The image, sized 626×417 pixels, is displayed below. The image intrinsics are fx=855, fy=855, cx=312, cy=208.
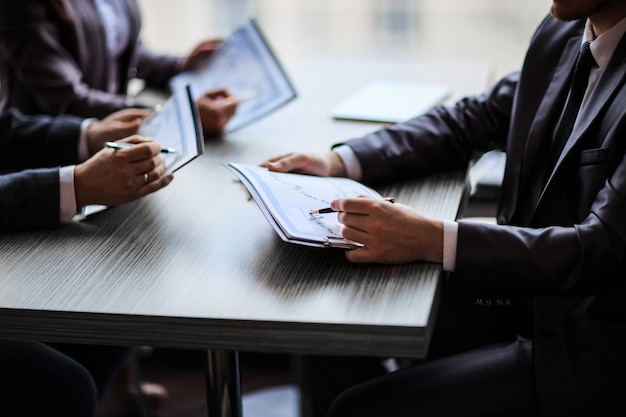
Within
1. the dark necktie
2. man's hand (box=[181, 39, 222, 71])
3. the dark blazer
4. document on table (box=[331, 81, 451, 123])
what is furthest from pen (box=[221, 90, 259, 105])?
the dark necktie

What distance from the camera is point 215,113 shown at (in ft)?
5.78

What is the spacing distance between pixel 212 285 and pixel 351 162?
1.54 feet

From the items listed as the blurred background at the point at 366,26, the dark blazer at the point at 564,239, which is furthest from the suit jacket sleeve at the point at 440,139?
the blurred background at the point at 366,26

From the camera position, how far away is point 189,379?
234 centimetres

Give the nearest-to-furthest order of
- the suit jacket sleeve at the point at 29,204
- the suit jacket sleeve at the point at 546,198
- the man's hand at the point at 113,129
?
1. the suit jacket sleeve at the point at 546,198
2. the suit jacket sleeve at the point at 29,204
3. the man's hand at the point at 113,129

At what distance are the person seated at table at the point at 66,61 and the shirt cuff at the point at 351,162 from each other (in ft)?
1.18

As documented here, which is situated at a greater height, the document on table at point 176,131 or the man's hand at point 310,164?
the document on table at point 176,131

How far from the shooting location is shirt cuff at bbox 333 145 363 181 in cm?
150

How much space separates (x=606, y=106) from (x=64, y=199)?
0.82m

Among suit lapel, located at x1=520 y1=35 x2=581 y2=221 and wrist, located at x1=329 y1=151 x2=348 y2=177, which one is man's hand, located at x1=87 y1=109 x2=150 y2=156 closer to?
wrist, located at x1=329 y1=151 x2=348 y2=177

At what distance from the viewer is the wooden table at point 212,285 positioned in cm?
103

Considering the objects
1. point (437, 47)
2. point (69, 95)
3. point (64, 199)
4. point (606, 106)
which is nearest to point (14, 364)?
point (64, 199)

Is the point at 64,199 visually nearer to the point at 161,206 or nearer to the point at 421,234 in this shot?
the point at 161,206

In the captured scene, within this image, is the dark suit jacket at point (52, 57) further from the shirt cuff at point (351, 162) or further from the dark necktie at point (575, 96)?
the dark necktie at point (575, 96)
